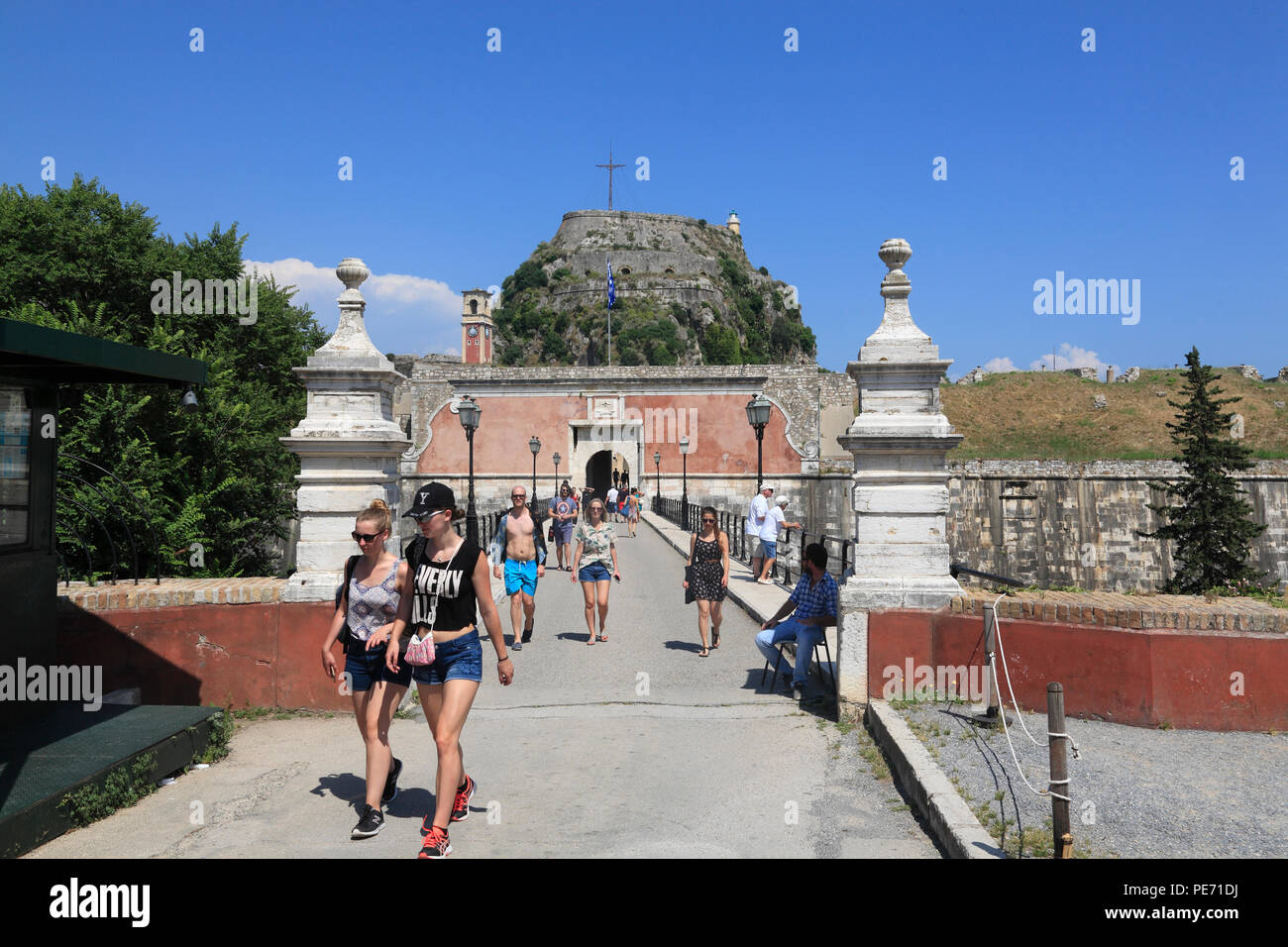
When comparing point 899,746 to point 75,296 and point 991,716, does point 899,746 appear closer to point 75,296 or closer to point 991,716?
point 991,716

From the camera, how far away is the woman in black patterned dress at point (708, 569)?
902 centimetres

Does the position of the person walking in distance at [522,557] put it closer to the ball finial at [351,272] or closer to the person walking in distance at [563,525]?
the ball finial at [351,272]

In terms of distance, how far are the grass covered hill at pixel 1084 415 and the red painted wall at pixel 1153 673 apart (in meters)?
42.2

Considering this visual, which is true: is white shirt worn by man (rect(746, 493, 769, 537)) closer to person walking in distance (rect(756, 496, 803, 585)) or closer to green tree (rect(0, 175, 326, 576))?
person walking in distance (rect(756, 496, 803, 585))

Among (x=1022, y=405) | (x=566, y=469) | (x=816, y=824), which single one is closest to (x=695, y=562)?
(x=816, y=824)

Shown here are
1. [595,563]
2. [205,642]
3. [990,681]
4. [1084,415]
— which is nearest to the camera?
[990,681]

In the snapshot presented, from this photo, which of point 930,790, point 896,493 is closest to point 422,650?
point 930,790

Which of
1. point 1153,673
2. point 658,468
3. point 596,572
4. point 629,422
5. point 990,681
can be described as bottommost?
point 990,681

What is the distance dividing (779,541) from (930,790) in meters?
11.1

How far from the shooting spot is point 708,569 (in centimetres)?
902

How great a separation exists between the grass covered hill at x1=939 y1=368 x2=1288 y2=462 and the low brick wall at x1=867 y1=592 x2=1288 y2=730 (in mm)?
42169

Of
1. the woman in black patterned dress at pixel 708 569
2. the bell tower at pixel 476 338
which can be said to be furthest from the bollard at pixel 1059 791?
the bell tower at pixel 476 338

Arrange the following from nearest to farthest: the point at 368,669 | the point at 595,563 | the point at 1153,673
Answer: the point at 368,669
the point at 1153,673
the point at 595,563

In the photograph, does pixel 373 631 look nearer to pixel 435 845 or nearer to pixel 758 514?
pixel 435 845
